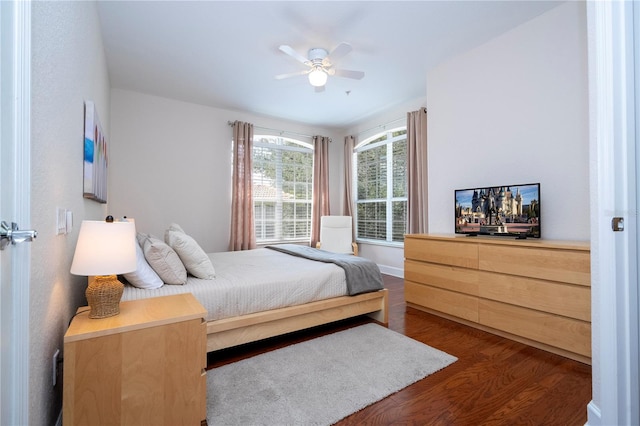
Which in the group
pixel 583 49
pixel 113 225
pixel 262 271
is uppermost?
pixel 583 49

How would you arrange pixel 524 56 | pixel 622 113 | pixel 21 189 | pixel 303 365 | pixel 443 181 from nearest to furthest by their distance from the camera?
pixel 21 189 < pixel 622 113 < pixel 303 365 < pixel 524 56 < pixel 443 181

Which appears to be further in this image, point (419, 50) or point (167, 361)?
point (419, 50)

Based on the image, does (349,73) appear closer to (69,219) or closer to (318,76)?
(318,76)

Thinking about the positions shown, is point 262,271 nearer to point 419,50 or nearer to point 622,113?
point 622,113

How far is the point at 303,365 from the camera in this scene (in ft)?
6.64

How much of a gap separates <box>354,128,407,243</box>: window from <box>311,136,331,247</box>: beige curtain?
1.94 feet

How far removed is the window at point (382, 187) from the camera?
4.84m

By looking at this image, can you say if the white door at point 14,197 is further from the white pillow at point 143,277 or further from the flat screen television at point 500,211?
the flat screen television at point 500,211

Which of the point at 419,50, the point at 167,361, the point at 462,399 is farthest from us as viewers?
the point at 419,50

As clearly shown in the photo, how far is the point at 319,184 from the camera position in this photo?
5.57 m

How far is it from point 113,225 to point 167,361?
0.66 m

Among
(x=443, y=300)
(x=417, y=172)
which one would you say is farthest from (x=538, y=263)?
(x=417, y=172)

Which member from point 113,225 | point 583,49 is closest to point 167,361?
point 113,225

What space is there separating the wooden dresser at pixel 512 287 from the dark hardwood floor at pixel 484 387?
0.14 meters
